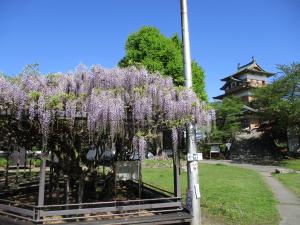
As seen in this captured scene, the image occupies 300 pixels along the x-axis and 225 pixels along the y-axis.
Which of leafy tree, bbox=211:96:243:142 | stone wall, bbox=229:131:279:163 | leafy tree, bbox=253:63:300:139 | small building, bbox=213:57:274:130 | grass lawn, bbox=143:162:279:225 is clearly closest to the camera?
grass lawn, bbox=143:162:279:225

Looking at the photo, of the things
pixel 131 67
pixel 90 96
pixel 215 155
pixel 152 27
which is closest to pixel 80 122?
pixel 90 96

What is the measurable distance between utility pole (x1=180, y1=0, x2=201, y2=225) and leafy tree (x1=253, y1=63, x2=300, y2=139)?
21.9 m

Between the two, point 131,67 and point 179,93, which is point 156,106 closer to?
point 179,93

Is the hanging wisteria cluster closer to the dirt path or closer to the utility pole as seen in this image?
the utility pole

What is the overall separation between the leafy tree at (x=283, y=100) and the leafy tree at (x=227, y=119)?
5555 mm

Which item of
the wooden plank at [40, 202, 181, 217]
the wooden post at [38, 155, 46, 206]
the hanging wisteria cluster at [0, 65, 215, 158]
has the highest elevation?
the hanging wisteria cluster at [0, 65, 215, 158]

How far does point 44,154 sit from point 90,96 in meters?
1.73

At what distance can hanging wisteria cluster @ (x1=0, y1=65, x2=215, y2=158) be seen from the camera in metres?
8.70

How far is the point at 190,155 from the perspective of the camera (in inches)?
351

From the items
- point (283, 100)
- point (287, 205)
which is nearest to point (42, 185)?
point (287, 205)

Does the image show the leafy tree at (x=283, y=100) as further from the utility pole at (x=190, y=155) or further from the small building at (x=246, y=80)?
the utility pole at (x=190, y=155)

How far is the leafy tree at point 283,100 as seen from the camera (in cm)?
2962

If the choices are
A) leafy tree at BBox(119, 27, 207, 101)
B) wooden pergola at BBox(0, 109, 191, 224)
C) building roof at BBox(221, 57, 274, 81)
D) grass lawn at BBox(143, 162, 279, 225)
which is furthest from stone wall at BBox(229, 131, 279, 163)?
wooden pergola at BBox(0, 109, 191, 224)

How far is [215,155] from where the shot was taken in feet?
128
